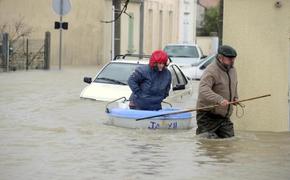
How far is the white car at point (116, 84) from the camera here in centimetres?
1805

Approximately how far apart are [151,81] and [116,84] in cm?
377

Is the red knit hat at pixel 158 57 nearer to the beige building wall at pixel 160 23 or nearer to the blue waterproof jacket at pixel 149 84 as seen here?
the blue waterproof jacket at pixel 149 84

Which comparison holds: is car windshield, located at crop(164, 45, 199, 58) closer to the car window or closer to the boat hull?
the car window

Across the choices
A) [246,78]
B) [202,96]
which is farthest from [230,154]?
[246,78]

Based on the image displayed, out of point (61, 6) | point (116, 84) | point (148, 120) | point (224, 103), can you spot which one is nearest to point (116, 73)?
point (116, 84)

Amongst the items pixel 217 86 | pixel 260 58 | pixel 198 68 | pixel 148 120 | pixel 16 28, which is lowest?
pixel 148 120

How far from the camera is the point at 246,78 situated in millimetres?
14938

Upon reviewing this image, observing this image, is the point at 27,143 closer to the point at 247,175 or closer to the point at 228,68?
the point at 228,68

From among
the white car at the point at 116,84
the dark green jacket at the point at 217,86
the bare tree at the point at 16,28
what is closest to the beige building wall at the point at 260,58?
the dark green jacket at the point at 217,86

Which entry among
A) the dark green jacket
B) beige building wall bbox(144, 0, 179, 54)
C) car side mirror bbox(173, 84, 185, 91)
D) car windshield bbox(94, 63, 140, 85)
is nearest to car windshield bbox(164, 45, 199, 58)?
beige building wall bbox(144, 0, 179, 54)

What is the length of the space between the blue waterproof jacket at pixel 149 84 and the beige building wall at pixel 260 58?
4.41 ft

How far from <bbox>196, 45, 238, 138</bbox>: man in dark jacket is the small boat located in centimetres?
165

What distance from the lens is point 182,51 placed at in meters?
34.2

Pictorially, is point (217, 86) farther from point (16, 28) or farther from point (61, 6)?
point (16, 28)
